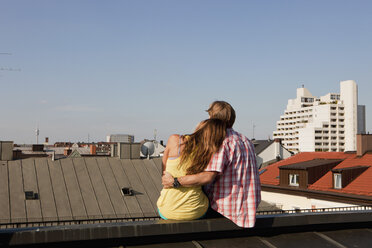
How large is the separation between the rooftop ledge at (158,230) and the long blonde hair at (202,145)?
0.54 m

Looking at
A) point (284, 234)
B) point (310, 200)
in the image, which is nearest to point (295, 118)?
point (310, 200)

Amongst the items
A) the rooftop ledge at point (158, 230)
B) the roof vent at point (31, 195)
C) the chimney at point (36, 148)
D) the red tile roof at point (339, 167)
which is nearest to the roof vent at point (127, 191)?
the roof vent at point (31, 195)

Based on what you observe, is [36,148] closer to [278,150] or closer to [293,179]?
[278,150]

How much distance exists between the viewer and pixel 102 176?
2534cm

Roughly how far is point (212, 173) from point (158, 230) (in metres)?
0.70

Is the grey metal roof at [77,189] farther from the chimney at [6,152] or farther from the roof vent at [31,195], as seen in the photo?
the chimney at [6,152]

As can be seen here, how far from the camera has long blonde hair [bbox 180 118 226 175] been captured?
13.1 feet

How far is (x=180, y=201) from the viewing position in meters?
4.05

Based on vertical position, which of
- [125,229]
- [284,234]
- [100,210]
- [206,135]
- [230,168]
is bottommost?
[100,210]

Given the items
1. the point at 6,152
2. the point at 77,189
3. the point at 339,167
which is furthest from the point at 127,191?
the point at 339,167

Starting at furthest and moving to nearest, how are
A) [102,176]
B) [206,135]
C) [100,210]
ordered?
[102,176], [100,210], [206,135]

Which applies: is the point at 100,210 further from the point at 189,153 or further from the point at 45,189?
the point at 189,153

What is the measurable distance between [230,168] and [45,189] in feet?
67.9

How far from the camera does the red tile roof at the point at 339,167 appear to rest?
2592 centimetres
